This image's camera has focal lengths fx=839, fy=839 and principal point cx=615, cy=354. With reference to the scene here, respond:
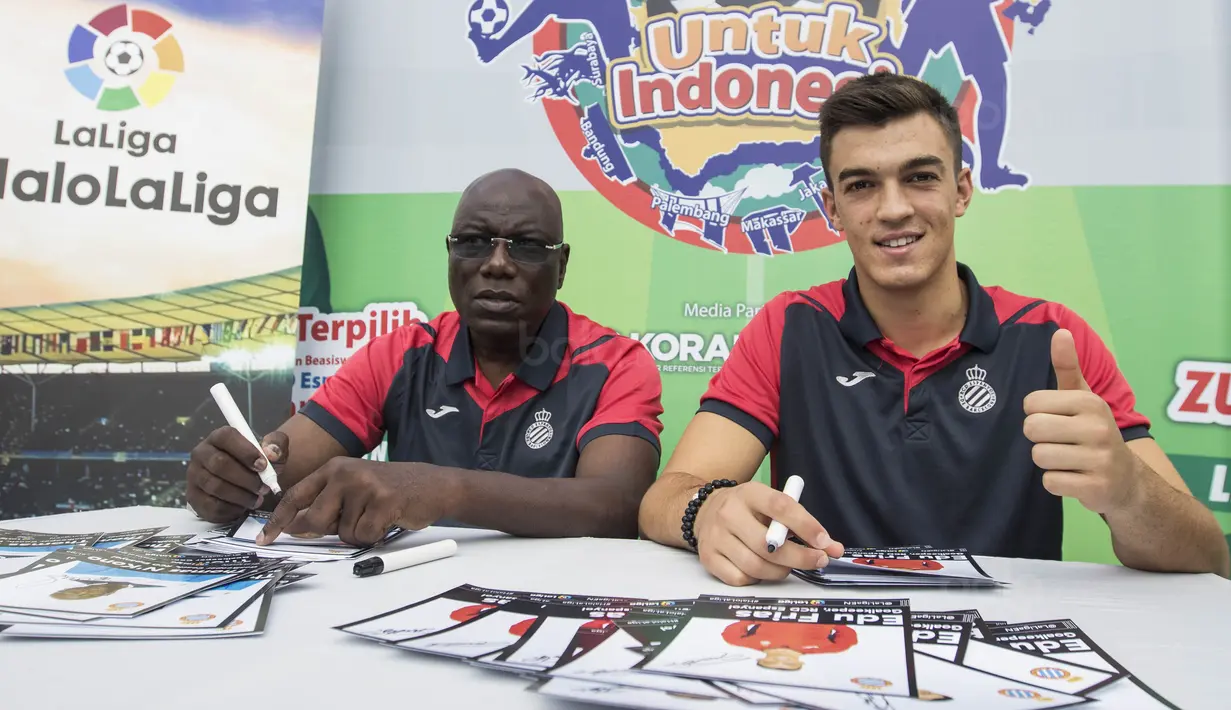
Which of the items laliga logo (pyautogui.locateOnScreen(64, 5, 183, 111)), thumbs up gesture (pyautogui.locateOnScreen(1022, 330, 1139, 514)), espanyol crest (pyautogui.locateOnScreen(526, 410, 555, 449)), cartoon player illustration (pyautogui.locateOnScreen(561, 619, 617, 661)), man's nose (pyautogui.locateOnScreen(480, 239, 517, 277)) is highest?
laliga logo (pyautogui.locateOnScreen(64, 5, 183, 111))

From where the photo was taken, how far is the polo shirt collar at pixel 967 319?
4.73ft

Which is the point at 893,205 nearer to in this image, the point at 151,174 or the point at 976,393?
the point at 976,393

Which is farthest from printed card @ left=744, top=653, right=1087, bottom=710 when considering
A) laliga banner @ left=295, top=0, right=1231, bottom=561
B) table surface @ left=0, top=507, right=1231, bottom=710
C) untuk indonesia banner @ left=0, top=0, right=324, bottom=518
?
untuk indonesia banner @ left=0, top=0, right=324, bottom=518

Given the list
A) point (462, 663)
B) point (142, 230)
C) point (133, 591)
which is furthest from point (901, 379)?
point (142, 230)

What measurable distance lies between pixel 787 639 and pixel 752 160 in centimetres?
212

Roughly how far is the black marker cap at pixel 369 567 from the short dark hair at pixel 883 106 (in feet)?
3.49

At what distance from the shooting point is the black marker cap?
95cm

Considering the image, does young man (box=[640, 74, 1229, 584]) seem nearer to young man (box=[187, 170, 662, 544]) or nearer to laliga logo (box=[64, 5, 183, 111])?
young man (box=[187, 170, 662, 544])

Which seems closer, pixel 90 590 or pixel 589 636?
pixel 589 636

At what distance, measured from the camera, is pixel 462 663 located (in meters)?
0.63

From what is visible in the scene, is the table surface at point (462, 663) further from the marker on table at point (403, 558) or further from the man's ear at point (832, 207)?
the man's ear at point (832, 207)

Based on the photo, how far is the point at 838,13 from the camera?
2.56 metres

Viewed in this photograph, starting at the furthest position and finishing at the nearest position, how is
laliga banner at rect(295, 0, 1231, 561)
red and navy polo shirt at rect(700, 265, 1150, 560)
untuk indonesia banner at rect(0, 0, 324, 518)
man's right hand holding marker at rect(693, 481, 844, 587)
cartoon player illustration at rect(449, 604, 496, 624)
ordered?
untuk indonesia banner at rect(0, 0, 324, 518) < laliga banner at rect(295, 0, 1231, 561) < red and navy polo shirt at rect(700, 265, 1150, 560) < man's right hand holding marker at rect(693, 481, 844, 587) < cartoon player illustration at rect(449, 604, 496, 624)

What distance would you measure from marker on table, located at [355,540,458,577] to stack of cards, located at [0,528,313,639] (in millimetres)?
66
